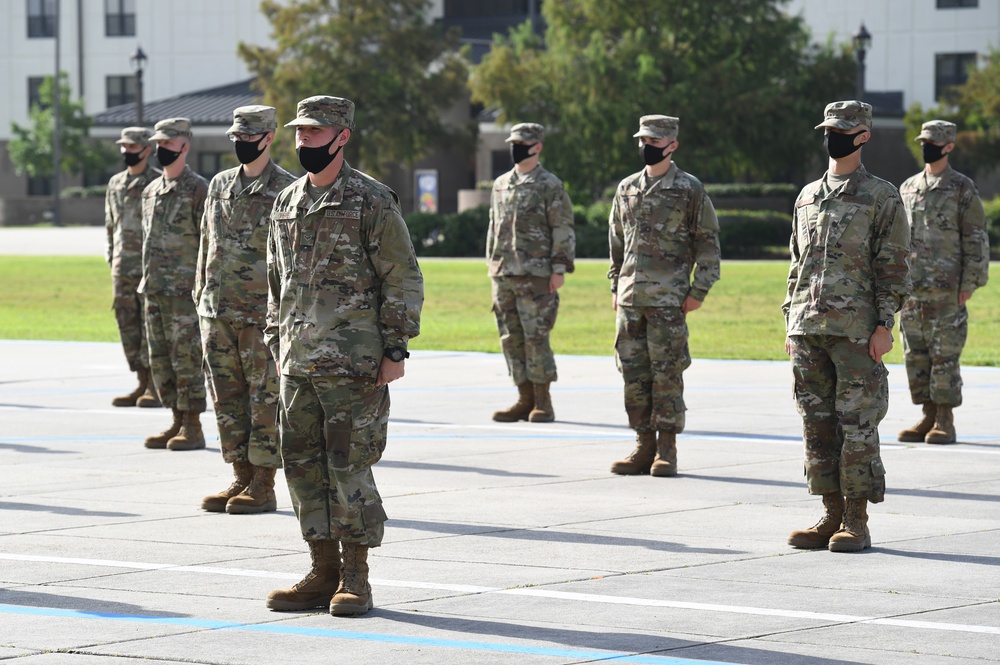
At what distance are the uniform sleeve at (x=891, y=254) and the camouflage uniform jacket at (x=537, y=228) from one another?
16.8 ft

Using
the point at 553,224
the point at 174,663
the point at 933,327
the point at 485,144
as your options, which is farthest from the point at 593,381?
the point at 485,144

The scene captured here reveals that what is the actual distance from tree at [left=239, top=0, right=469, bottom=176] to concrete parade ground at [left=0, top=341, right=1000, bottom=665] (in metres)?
37.5

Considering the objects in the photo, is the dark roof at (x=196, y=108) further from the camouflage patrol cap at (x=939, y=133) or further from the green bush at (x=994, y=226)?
the camouflage patrol cap at (x=939, y=133)

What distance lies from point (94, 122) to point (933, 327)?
2430 inches

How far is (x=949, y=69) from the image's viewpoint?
203ft

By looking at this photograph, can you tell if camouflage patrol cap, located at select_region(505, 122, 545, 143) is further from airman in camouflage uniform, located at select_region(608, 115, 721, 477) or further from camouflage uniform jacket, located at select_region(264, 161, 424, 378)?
camouflage uniform jacket, located at select_region(264, 161, 424, 378)

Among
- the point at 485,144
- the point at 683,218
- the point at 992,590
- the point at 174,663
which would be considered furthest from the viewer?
the point at 485,144

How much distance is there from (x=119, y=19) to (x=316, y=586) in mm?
72682

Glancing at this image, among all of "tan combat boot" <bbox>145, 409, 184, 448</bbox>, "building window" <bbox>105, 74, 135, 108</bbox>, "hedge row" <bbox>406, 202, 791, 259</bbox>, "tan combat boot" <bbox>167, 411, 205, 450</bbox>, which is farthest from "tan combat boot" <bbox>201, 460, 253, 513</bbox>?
"building window" <bbox>105, 74, 135, 108</bbox>

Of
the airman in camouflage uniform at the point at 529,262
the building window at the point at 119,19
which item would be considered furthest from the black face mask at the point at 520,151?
the building window at the point at 119,19

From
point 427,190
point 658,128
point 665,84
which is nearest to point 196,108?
point 427,190

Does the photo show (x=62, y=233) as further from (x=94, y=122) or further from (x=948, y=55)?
(x=948, y=55)

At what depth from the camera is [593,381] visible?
55.2 feet

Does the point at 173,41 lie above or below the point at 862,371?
above
